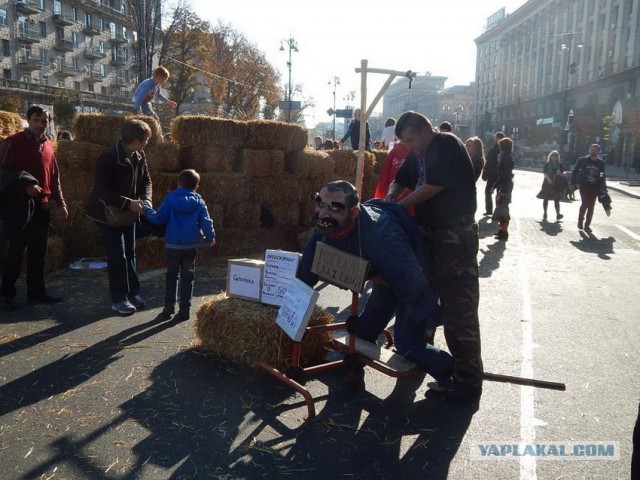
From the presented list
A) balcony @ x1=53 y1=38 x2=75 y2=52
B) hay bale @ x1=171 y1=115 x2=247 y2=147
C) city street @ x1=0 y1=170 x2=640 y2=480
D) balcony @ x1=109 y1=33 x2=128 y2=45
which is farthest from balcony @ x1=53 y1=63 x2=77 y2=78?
city street @ x1=0 y1=170 x2=640 y2=480

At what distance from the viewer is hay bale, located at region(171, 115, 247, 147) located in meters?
9.84

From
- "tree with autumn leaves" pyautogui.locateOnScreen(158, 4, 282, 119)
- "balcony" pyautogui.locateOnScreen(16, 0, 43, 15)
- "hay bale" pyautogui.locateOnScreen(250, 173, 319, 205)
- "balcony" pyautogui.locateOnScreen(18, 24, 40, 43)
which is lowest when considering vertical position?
"hay bale" pyautogui.locateOnScreen(250, 173, 319, 205)

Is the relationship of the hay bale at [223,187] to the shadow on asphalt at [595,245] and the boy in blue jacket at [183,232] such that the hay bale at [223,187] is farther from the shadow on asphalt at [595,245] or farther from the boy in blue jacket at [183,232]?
the shadow on asphalt at [595,245]

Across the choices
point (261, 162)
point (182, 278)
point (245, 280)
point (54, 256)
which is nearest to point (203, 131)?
point (261, 162)

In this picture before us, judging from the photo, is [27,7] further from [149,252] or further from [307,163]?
[149,252]

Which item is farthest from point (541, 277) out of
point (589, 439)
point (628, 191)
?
point (628, 191)

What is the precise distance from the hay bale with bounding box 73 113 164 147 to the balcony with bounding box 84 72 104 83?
73.8 m

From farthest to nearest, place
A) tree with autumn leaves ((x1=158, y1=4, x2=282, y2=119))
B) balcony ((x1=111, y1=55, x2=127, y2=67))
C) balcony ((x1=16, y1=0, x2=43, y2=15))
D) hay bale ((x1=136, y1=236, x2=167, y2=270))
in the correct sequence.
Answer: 1. balcony ((x1=111, y1=55, x2=127, y2=67))
2. balcony ((x1=16, y1=0, x2=43, y2=15))
3. tree with autumn leaves ((x1=158, y1=4, x2=282, y2=119))
4. hay bale ((x1=136, y1=236, x2=167, y2=270))

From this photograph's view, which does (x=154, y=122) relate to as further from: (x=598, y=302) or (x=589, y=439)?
(x=589, y=439)

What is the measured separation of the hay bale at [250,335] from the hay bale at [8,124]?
5072 mm

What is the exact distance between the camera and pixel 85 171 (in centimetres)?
937

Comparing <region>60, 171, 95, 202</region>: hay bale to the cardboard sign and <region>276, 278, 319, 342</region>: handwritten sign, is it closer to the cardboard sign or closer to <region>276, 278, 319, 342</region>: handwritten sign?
<region>276, 278, 319, 342</region>: handwritten sign

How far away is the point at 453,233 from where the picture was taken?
4395mm

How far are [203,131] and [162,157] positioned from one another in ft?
2.66
